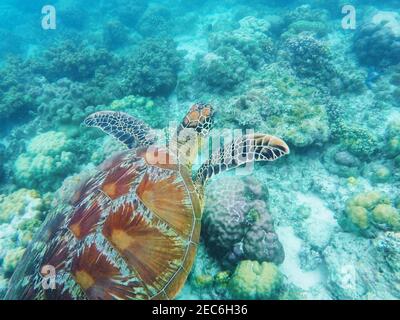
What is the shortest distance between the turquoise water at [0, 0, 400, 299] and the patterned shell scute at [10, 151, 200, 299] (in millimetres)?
548

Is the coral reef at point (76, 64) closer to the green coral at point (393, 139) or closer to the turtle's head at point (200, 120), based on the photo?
the turtle's head at point (200, 120)

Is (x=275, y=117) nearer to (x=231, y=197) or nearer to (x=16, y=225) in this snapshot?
(x=231, y=197)

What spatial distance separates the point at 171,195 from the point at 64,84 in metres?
6.61

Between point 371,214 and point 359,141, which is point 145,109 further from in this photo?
point 371,214

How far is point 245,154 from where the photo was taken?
135 inches

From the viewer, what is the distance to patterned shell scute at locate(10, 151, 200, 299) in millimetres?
2320

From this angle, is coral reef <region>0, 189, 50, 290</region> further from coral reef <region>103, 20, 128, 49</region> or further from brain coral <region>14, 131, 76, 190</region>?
coral reef <region>103, 20, 128, 49</region>

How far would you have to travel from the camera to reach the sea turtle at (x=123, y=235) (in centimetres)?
232

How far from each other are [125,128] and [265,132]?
7.78 feet

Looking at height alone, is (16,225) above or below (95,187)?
below

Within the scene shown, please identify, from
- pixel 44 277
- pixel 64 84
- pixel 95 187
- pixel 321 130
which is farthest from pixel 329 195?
pixel 64 84

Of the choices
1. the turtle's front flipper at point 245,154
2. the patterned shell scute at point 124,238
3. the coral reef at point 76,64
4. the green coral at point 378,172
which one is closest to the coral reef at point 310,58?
the green coral at point 378,172

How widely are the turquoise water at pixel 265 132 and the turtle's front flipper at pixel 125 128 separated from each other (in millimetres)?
585
